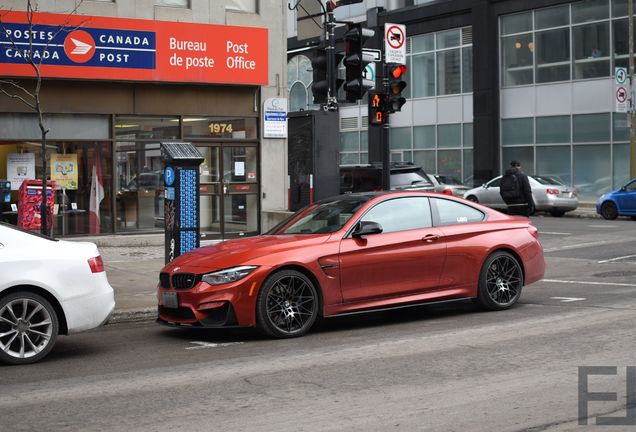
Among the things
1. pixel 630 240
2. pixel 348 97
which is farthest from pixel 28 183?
pixel 630 240

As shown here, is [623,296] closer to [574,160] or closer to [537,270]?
[537,270]

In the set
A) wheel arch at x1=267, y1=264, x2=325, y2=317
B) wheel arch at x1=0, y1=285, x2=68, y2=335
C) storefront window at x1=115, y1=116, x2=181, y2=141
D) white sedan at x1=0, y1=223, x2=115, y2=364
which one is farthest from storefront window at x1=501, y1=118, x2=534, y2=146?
wheel arch at x1=0, y1=285, x2=68, y2=335

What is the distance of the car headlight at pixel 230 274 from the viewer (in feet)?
31.0

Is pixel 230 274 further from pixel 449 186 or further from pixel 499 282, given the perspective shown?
pixel 449 186

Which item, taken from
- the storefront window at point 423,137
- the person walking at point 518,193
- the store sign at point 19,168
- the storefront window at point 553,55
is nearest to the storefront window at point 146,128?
the store sign at point 19,168

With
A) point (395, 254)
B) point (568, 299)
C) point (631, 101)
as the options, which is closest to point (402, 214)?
point (395, 254)

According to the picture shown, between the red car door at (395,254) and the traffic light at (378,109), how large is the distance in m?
4.98

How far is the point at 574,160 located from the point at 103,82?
2229cm

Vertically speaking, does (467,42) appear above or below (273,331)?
above

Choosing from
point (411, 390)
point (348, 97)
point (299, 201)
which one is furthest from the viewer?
point (299, 201)

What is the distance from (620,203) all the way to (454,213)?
18747mm

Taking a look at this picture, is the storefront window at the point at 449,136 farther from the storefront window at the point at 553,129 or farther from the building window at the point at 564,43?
the storefront window at the point at 553,129

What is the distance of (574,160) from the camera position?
36688 mm

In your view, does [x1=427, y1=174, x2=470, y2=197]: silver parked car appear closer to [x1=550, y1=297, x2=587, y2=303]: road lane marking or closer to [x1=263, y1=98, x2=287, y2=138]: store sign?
[x1=263, y1=98, x2=287, y2=138]: store sign
